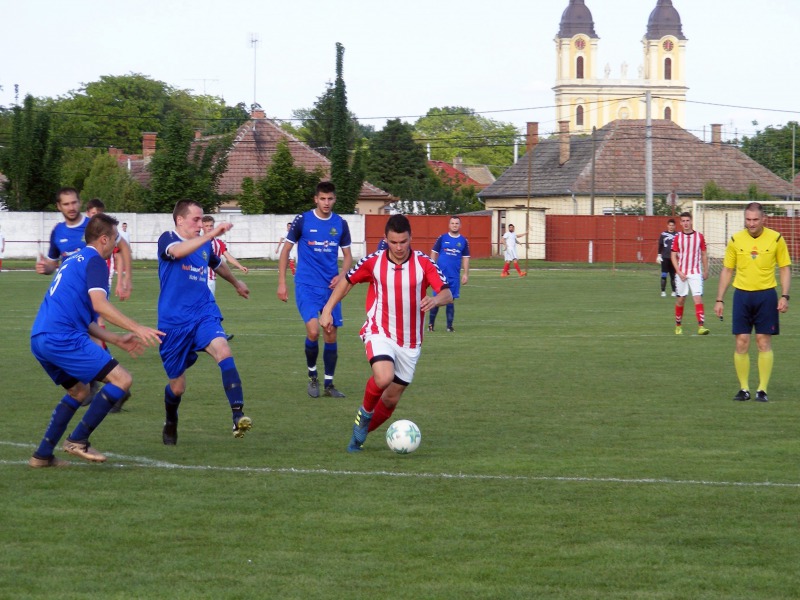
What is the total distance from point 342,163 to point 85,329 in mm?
49903

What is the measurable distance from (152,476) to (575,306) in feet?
65.0

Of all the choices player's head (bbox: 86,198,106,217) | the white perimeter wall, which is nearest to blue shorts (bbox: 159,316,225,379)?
player's head (bbox: 86,198,106,217)

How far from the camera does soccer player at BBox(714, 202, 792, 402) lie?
1202cm

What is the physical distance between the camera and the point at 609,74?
158 meters

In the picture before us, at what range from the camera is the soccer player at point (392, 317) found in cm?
884

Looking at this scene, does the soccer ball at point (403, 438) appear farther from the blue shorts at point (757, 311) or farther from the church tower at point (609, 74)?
the church tower at point (609, 74)

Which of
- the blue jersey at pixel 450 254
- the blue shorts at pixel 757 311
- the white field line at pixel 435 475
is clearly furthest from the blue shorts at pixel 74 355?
the blue jersey at pixel 450 254

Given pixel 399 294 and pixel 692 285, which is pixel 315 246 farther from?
pixel 692 285

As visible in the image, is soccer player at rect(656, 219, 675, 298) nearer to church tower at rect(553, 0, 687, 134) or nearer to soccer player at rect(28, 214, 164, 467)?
soccer player at rect(28, 214, 164, 467)

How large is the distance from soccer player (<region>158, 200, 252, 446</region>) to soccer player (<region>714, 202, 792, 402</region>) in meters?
5.58

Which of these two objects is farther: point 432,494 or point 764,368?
point 764,368

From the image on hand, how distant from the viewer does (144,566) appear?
5.78 metres

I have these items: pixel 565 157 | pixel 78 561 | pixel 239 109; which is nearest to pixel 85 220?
pixel 78 561

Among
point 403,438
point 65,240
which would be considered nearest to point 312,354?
point 65,240
